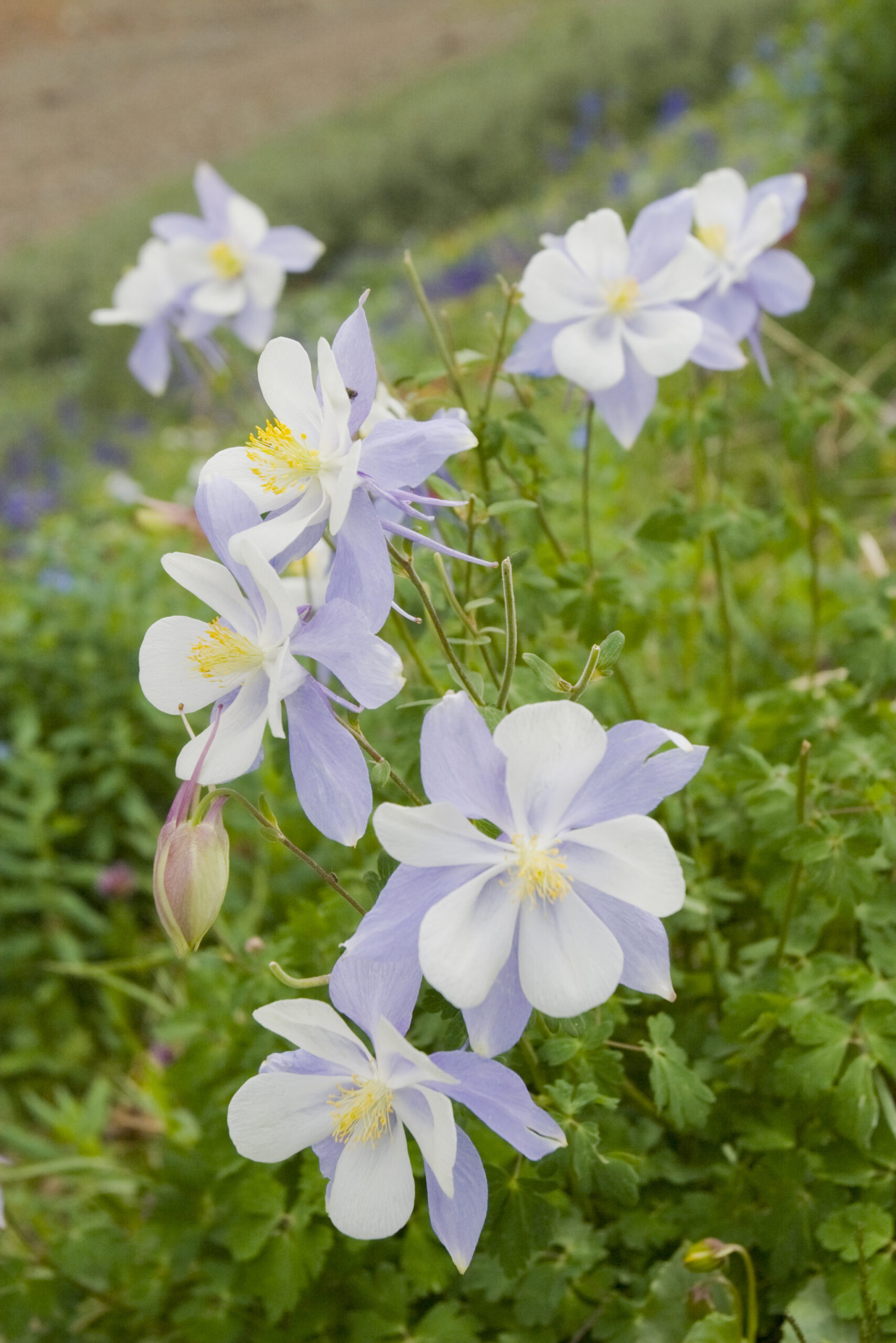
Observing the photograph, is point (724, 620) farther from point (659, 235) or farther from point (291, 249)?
point (291, 249)

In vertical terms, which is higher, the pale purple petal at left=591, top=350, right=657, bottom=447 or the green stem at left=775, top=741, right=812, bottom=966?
the pale purple petal at left=591, top=350, right=657, bottom=447

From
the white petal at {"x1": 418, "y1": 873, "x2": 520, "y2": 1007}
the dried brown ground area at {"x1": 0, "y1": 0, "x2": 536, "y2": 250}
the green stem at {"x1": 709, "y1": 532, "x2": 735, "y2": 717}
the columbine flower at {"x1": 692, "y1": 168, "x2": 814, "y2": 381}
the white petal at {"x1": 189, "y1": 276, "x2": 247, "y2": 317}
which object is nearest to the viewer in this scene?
the white petal at {"x1": 418, "y1": 873, "x2": 520, "y2": 1007}

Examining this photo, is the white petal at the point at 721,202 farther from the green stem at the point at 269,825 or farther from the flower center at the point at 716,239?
the green stem at the point at 269,825

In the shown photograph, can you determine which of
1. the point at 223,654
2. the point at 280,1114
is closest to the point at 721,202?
the point at 223,654

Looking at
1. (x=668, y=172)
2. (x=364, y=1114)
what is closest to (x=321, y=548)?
(x=364, y=1114)

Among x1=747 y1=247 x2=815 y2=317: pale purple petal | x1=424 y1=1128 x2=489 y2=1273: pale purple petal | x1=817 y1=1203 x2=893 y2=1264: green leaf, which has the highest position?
x1=747 y1=247 x2=815 y2=317: pale purple petal

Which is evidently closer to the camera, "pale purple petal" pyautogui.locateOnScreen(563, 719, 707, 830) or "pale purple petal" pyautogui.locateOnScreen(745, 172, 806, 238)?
"pale purple petal" pyautogui.locateOnScreen(563, 719, 707, 830)

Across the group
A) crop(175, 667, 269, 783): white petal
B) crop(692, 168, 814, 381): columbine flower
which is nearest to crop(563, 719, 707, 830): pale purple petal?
crop(175, 667, 269, 783): white petal

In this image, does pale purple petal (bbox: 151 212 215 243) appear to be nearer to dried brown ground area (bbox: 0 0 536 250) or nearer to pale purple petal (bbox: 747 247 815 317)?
pale purple petal (bbox: 747 247 815 317)
